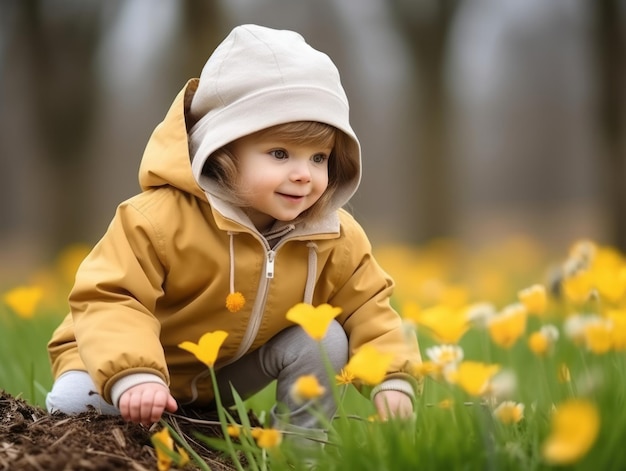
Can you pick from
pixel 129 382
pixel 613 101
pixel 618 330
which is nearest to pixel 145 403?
pixel 129 382

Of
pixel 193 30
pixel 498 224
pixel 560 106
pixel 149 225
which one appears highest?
pixel 193 30

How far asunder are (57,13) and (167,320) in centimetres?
616

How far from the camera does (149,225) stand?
1984mm

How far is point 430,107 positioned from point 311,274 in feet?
19.9

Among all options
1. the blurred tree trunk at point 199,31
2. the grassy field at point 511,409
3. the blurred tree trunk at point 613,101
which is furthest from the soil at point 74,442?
the blurred tree trunk at point 613,101

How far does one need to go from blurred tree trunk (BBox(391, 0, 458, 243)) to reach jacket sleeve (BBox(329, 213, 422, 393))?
5.81 metres

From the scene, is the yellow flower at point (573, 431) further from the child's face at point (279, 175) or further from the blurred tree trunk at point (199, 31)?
the blurred tree trunk at point (199, 31)

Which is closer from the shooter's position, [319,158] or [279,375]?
[319,158]

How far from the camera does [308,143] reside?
2.04 m

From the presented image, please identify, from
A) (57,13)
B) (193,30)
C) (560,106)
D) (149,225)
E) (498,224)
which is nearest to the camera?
(149,225)

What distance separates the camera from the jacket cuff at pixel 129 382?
176 centimetres

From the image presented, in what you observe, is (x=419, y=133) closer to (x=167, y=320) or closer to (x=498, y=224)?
(x=167, y=320)

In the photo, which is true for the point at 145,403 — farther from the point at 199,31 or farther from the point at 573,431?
the point at 199,31

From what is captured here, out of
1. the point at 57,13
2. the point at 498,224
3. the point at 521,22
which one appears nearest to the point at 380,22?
the point at 57,13
